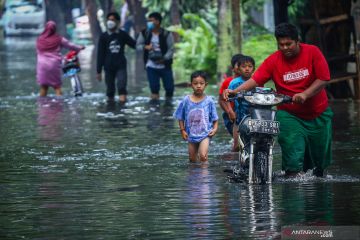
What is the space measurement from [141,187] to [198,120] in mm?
2435

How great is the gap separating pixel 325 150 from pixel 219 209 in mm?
2127

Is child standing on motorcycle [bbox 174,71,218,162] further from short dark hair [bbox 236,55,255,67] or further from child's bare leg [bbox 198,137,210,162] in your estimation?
short dark hair [bbox 236,55,255,67]

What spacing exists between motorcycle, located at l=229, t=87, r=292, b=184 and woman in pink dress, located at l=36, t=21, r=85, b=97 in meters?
14.9

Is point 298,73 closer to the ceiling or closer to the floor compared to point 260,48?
closer to the ceiling

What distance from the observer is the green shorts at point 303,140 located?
489 inches

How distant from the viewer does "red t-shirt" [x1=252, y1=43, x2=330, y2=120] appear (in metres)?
12.2

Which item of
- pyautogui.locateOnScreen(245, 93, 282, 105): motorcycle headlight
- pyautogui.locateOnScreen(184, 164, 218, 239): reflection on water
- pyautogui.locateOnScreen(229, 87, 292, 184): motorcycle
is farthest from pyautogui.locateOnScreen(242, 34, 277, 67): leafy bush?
pyautogui.locateOnScreen(245, 93, 282, 105): motorcycle headlight

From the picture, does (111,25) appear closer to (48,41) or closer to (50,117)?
(48,41)

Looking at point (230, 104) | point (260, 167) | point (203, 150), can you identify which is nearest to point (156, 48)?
point (230, 104)

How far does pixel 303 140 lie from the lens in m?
12.5

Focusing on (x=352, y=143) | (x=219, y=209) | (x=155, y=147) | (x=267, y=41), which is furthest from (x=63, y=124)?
(x=267, y=41)

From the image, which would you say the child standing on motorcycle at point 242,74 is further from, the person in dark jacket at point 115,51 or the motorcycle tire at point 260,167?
the person in dark jacket at point 115,51

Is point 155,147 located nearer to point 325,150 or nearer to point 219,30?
point 325,150

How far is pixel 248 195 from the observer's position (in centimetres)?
1170
